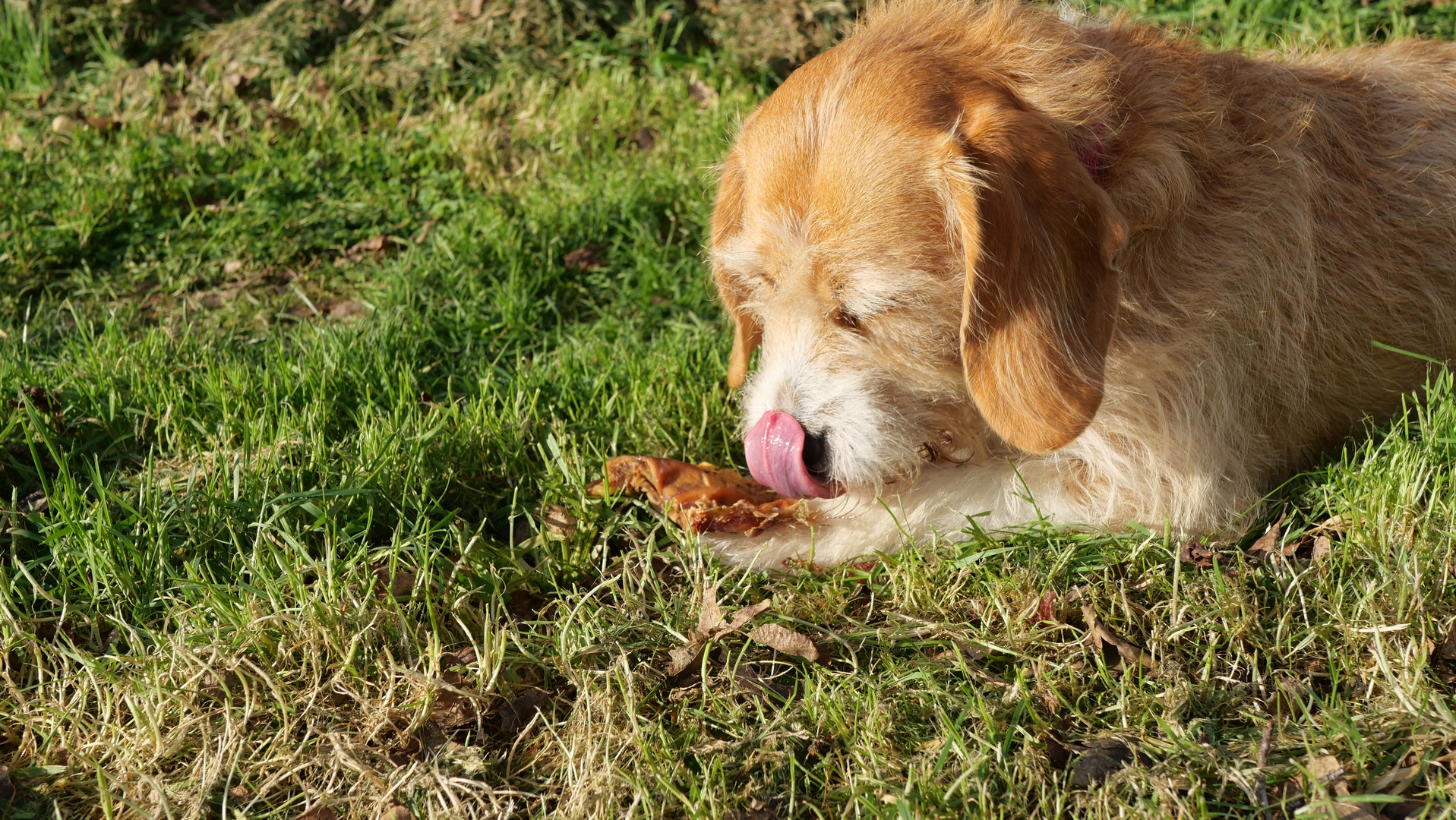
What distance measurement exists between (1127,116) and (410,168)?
136 inches

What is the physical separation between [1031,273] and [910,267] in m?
0.26

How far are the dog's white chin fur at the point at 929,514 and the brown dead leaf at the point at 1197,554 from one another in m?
0.26

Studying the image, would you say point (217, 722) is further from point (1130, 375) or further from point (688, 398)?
point (1130, 375)

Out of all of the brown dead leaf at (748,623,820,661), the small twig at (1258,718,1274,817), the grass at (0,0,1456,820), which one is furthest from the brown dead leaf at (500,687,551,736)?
the small twig at (1258,718,1274,817)

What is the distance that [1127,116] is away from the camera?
248 centimetres

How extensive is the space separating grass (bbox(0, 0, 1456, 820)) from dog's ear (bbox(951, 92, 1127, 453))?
417 mm

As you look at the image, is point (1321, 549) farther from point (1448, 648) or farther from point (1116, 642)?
point (1116, 642)

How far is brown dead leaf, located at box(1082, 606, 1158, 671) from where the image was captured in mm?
2359

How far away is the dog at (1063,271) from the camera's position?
2.40m

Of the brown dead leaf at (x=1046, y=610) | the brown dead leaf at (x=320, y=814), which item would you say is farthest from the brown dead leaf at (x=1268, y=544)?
the brown dead leaf at (x=320, y=814)

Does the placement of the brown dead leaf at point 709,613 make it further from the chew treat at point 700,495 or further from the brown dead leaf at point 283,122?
the brown dead leaf at point 283,122

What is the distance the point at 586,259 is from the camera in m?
4.38

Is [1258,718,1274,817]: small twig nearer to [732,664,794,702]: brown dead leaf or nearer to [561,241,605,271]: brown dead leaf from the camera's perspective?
[732,664,794,702]: brown dead leaf

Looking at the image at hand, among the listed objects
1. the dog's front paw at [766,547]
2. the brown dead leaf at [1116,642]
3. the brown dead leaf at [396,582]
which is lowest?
the dog's front paw at [766,547]
